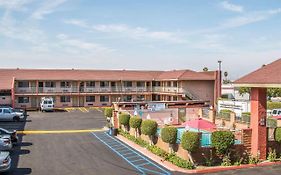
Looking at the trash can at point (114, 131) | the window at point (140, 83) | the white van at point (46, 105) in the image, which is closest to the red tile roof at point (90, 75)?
the window at point (140, 83)

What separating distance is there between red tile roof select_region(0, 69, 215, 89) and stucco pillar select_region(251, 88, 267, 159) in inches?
1365

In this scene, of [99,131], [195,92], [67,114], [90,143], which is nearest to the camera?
[90,143]

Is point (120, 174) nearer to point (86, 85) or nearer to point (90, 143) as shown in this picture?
point (90, 143)

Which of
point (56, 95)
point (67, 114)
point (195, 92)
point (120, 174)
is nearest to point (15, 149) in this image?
point (120, 174)

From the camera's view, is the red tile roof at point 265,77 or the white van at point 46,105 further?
the white van at point 46,105

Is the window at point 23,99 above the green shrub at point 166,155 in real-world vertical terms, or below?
above

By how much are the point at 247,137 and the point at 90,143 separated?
494 inches

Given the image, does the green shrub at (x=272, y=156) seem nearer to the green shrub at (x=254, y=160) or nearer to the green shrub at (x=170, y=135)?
the green shrub at (x=254, y=160)

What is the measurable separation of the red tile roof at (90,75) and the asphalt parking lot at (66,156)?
2182 cm

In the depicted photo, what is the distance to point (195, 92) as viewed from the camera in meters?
57.5

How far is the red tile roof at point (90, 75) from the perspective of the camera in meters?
56.7

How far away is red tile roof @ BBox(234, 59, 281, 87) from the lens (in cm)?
1831

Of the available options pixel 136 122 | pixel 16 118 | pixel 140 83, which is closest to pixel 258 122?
pixel 136 122

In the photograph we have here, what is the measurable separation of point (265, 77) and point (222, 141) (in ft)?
14.1
